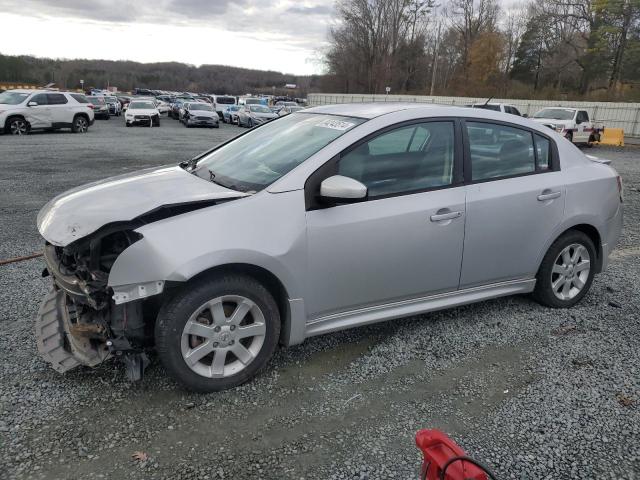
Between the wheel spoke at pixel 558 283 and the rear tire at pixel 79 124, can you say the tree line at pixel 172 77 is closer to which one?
the rear tire at pixel 79 124

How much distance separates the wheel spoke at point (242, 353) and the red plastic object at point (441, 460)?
149 cm

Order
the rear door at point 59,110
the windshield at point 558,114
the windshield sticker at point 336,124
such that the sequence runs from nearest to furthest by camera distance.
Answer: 1. the windshield sticker at point 336,124
2. the rear door at point 59,110
3. the windshield at point 558,114

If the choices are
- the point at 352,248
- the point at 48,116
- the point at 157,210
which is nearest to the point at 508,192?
the point at 352,248

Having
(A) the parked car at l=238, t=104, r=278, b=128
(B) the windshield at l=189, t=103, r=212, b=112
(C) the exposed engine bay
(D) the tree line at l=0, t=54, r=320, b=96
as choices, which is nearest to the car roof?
(C) the exposed engine bay

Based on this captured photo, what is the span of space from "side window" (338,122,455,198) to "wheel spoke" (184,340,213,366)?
4.38 ft

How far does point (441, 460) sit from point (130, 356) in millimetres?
1975

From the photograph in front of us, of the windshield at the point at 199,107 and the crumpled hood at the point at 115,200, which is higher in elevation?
the crumpled hood at the point at 115,200

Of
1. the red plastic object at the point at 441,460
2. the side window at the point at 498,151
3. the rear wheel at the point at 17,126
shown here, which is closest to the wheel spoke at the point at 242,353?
the red plastic object at the point at 441,460

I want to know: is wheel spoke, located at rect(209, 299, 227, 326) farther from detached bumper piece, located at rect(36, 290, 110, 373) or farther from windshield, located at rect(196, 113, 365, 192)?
windshield, located at rect(196, 113, 365, 192)

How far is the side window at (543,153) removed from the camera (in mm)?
4064

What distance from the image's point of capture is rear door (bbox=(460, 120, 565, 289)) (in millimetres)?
3689

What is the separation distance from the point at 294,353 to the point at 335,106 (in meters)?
1.93

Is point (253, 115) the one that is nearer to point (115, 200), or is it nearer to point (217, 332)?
point (115, 200)

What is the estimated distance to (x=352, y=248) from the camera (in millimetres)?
3203
